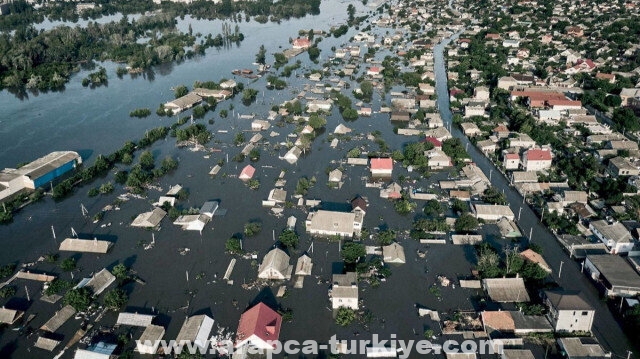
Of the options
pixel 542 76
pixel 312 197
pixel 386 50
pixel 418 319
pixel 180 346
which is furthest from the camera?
pixel 386 50

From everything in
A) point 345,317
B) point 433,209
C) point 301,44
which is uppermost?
point 301,44

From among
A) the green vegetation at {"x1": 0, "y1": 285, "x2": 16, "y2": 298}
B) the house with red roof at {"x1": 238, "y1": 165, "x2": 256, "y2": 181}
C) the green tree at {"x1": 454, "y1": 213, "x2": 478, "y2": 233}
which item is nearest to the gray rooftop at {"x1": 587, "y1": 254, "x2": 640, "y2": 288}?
the green tree at {"x1": 454, "y1": 213, "x2": 478, "y2": 233}

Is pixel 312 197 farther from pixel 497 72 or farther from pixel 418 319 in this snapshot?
pixel 497 72

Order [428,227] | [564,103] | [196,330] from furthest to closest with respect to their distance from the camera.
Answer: [564,103], [428,227], [196,330]

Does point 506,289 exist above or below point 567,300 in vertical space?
below

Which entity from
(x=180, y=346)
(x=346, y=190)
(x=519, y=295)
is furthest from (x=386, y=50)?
(x=180, y=346)

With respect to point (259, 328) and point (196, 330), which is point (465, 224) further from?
point (196, 330)

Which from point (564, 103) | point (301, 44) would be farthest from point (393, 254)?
point (301, 44)
